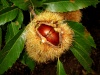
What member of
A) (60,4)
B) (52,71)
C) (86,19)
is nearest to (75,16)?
(60,4)

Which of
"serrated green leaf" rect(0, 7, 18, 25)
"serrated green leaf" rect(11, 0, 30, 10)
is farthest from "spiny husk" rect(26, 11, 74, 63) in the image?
"serrated green leaf" rect(0, 7, 18, 25)

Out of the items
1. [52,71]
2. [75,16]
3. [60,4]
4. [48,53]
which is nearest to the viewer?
[48,53]

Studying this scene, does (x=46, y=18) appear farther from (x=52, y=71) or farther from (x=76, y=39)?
(x=52, y=71)

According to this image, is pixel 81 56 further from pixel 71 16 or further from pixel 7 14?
pixel 7 14

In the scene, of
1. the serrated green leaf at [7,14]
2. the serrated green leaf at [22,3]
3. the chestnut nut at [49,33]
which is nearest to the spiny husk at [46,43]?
the chestnut nut at [49,33]

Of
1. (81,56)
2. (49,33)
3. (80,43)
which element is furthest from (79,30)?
(49,33)

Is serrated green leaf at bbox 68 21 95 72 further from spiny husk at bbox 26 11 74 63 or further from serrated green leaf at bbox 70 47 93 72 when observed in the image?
spiny husk at bbox 26 11 74 63
